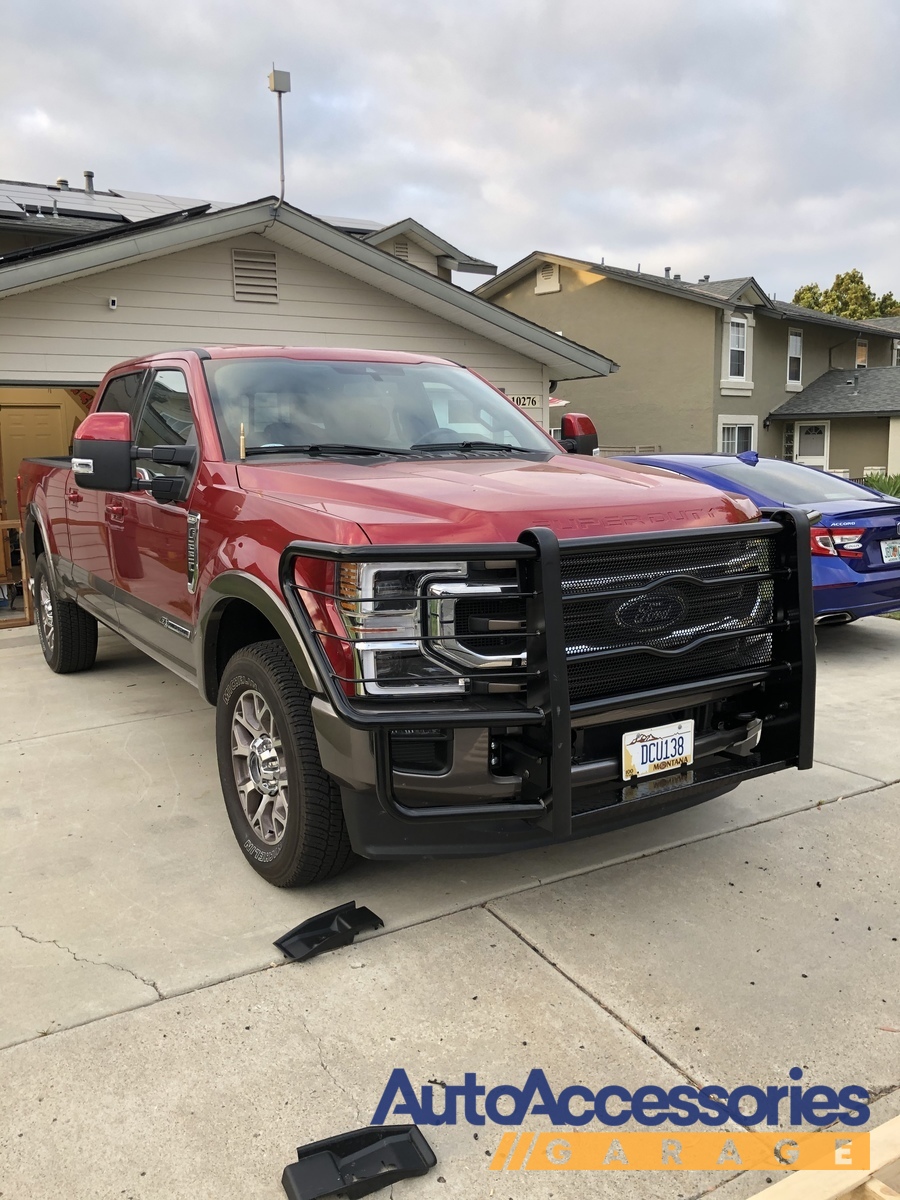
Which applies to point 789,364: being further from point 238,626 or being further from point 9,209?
point 238,626

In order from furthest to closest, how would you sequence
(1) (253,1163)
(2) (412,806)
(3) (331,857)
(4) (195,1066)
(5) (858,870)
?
1. (5) (858,870)
2. (3) (331,857)
3. (2) (412,806)
4. (4) (195,1066)
5. (1) (253,1163)

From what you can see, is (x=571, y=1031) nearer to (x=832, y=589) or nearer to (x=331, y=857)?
(x=331, y=857)

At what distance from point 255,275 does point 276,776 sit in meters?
8.15

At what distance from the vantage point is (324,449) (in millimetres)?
4008

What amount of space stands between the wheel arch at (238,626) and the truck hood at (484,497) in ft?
1.04

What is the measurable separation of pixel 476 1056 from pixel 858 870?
1.90 metres

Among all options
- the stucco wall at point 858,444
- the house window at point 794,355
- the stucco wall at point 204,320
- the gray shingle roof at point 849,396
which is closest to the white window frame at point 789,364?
the house window at point 794,355

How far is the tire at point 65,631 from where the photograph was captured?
6.73 m

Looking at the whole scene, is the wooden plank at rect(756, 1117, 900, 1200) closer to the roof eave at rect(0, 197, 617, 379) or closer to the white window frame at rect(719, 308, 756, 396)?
the roof eave at rect(0, 197, 617, 379)

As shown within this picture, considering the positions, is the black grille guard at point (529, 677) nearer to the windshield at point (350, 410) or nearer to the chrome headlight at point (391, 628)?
the chrome headlight at point (391, 628)

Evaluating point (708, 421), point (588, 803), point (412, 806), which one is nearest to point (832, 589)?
point (588, 803)

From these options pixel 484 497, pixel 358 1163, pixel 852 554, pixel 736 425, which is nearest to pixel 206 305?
pixel 852 554

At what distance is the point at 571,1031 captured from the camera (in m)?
2.68

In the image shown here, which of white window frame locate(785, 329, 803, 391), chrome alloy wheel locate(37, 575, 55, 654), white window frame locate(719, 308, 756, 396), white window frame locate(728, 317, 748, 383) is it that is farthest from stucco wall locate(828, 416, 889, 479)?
chrome alloy wheel locate(37, 575, 55, 654)
